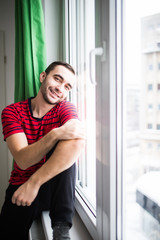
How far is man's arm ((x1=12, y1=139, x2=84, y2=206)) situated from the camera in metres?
0.74

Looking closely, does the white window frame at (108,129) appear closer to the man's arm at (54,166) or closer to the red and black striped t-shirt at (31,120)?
the man's arm at (54,166)

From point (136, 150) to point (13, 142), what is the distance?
0.60 m

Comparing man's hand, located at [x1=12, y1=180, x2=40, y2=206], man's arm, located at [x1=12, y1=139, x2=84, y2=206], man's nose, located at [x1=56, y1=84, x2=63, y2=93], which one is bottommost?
man's hand, located at [x1=12, y1=180, x2=40, y2=206]

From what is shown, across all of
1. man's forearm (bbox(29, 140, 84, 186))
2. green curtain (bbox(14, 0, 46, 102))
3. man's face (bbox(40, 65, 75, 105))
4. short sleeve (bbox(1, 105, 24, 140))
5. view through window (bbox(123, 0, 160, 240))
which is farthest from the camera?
green curtain (bbox(14, 0, 46, 102))

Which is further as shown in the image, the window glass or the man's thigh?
the window glass

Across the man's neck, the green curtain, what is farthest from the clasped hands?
the green curtain

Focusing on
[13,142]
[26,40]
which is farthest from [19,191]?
[26,40]

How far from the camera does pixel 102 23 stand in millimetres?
700

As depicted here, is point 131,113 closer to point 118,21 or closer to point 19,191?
point 118,21

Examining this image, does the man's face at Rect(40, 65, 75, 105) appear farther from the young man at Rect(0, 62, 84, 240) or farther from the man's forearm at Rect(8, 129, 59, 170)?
the man's forearm at Rect(8, 129, 59, 170)

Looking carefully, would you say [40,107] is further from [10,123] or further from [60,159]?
[60,159]

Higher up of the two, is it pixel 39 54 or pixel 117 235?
pixel 39 54

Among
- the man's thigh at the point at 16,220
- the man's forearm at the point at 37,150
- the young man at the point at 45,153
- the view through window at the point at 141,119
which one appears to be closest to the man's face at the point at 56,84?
the young man at the point at 45,153

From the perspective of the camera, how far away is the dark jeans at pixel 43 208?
2.53 ft
